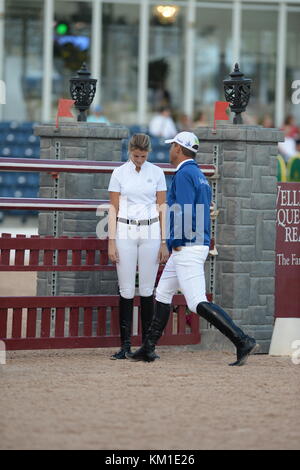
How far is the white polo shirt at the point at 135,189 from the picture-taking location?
870 centimetres

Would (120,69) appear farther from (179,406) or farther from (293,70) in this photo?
(179,406)

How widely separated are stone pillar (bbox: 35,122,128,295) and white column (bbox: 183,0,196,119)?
14.1 metres

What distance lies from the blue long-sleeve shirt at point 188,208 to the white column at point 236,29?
1578 centimetres

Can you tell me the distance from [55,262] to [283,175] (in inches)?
275

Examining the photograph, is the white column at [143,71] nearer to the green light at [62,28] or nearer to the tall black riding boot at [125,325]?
the green light at [62,28]

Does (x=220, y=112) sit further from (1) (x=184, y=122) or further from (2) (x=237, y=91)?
(1) (x=184, y=122)

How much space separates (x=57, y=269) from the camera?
899 cm

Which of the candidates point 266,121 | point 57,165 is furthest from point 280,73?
point 57,165

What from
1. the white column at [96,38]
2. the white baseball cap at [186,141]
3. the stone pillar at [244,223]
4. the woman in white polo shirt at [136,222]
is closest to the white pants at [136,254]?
the woman in white polo shirt at [136,222]

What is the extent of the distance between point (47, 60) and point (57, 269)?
48.2 ft

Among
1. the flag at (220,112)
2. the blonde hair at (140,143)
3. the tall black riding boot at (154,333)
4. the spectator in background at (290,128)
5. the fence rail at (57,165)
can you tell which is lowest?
the tall black riding boot at (154,333)

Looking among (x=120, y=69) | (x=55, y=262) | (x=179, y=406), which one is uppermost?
(x=120, y=69)

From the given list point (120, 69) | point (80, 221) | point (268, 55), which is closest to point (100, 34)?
point (120, 69)

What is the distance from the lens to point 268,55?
80.7 ft
